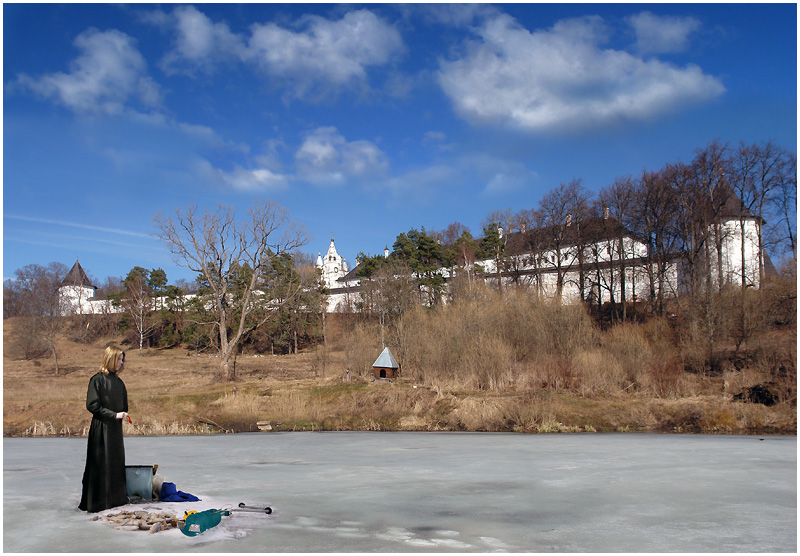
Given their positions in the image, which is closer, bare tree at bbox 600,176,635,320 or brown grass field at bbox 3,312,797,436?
brown grass field at bbox 3,312,797,436

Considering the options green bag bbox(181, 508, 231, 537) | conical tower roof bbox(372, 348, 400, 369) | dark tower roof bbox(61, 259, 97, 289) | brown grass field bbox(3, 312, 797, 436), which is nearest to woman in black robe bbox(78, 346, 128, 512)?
green bag bbox(181, 508, 231, 537)

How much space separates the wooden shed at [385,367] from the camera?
1110 inches

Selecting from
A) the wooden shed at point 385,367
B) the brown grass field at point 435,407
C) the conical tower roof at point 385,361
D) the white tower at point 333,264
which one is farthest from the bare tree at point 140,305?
the white tower at point 333,264

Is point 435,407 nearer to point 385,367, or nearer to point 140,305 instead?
point 385,367

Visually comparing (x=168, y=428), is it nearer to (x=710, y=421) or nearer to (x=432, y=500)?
(x=432, y=500)

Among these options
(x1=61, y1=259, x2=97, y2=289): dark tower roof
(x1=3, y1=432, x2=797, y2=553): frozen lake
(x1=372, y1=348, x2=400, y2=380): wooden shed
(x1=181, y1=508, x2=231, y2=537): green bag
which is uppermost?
(x1=61, y1=259, x2=97, y2=289): dark tower roof

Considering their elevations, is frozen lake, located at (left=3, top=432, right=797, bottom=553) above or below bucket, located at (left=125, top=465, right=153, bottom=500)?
below

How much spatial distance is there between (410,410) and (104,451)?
1685 centimetres

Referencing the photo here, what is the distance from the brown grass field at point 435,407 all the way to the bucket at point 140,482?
476 inches

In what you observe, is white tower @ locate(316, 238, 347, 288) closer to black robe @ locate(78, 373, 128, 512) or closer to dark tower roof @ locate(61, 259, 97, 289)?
dark tower roof @ locate(61, 259, 97, 289)

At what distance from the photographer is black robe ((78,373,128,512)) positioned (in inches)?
272

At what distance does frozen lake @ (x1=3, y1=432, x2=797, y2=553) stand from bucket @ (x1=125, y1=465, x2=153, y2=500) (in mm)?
599

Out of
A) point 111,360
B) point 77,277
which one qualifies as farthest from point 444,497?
point 77,277

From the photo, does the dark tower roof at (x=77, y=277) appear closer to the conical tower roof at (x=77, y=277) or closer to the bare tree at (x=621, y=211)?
the conical tower roof at (x=77, y=277)
